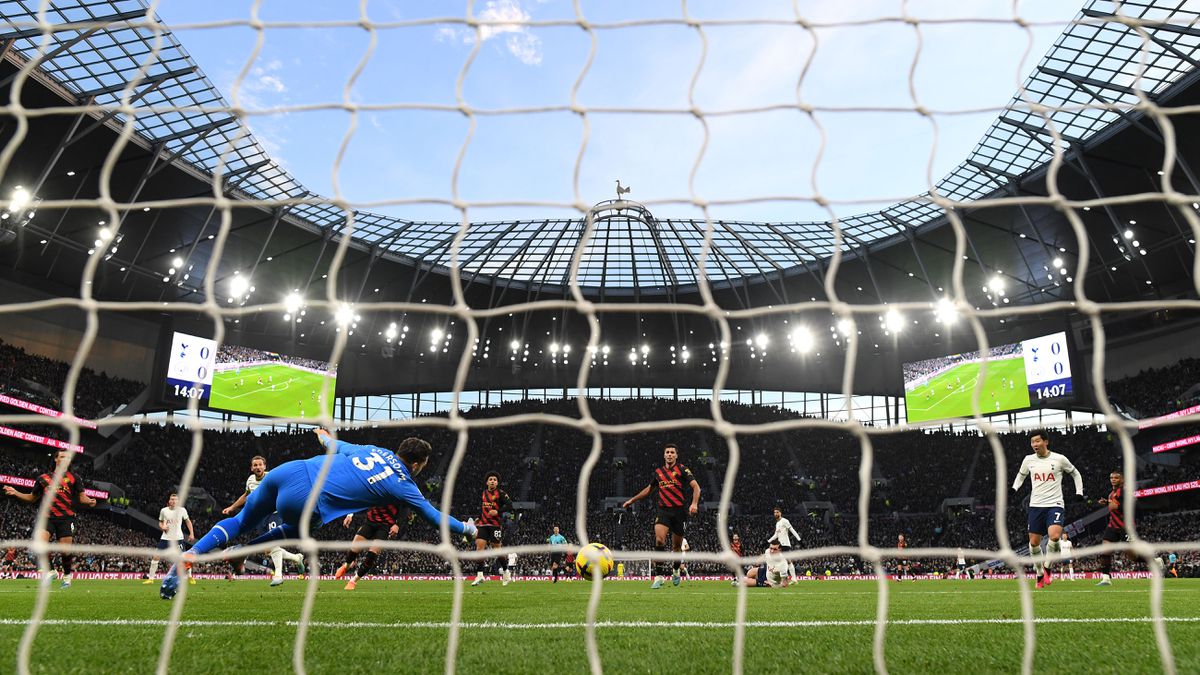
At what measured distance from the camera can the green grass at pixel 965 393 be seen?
33906 millimetres

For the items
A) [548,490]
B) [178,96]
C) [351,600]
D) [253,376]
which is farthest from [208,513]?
[351,600]

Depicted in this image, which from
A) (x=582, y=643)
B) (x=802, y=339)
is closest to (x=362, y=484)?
(x=582, y=643)

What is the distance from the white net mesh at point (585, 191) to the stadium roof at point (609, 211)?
4.3 inches

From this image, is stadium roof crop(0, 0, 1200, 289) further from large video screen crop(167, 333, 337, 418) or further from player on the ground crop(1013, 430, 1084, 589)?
large video screen crop(167, 333, 337, 418)

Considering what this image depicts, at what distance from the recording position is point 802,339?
41531mm

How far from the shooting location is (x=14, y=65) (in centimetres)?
2270

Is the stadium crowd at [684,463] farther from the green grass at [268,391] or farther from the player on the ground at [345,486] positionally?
the player on the ground at [345,486]

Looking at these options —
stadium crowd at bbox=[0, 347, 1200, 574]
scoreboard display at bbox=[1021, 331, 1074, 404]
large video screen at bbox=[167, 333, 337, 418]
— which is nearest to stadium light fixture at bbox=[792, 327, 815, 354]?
stadium crowd at bbox=[0, 347, 1200, 574]

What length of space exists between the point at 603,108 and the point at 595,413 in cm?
4237

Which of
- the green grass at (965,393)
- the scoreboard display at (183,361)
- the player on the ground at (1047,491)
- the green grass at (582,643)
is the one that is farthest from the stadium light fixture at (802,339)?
the green grass at (582,643)

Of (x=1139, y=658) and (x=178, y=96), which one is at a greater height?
(x=178, y=96)

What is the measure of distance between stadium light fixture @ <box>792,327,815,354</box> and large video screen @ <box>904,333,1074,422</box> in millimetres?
5090

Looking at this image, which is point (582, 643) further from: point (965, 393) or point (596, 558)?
point (965, 393)

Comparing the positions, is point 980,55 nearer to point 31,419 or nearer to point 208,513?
point 31,419
